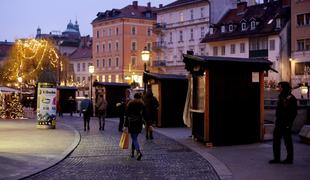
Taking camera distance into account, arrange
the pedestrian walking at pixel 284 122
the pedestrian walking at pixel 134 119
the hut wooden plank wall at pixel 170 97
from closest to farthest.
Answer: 1. the pedestrian walking at pixel 284 122
2. the pedestrian walking at pixel 134 119
3. the hut wooden plank wall at pixel 170 97

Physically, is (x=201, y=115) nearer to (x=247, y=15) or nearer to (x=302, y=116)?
(x=302, y=116)

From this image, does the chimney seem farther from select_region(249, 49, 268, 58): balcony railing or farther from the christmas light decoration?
the christmas light decoration

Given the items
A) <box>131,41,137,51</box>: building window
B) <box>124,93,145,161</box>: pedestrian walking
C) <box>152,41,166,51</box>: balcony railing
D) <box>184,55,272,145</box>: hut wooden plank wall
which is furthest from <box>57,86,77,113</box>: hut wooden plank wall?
<box>131,41,137,51</box>: building window

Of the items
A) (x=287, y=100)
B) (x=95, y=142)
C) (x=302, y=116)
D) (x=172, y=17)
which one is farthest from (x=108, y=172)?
(x=172, y=17)

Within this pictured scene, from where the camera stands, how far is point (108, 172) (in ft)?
43.9

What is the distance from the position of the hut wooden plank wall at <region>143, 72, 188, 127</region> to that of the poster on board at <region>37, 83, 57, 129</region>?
16.8ft

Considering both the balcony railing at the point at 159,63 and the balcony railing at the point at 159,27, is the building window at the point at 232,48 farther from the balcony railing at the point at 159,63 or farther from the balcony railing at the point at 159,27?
the balcony railing at the point at 159,27

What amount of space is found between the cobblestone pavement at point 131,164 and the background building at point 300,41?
4735 cm

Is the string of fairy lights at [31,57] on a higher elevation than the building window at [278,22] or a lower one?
lower

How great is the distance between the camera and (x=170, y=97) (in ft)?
101

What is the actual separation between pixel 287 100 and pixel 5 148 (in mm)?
9079

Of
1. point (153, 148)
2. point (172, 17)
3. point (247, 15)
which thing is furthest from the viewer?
point (172, 17)

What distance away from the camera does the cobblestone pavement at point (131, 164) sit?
12914 mm

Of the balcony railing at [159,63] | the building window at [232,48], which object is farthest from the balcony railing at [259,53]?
the balcony railing at [159,63]
